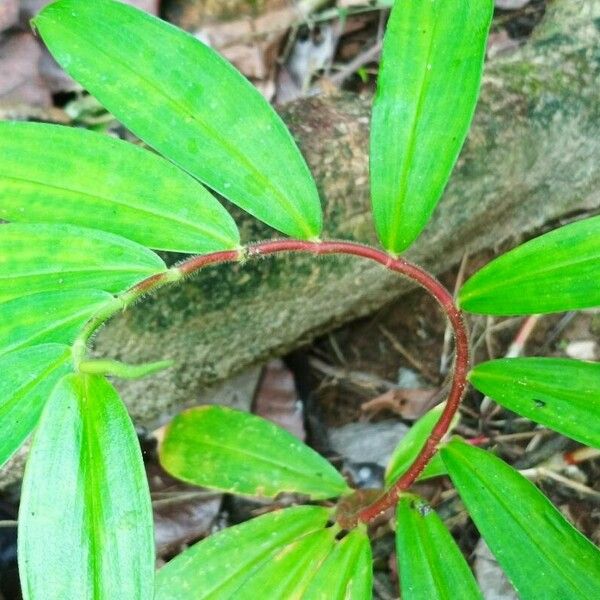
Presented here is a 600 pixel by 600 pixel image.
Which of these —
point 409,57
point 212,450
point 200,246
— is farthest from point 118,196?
point 212,450

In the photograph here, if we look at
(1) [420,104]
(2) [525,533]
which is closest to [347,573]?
(2) [525,533]

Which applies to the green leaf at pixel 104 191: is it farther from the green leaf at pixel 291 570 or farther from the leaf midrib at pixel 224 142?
the green leaf at pixel 291 570

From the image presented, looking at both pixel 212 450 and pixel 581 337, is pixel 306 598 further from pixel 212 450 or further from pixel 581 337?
pixel 581 337

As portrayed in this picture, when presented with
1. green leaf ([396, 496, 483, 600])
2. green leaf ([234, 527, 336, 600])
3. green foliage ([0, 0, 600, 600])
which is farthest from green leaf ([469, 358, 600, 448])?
green leaf ([234, 527, 336, 600])

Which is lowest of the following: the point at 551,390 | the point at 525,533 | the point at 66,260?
the point at 525,533

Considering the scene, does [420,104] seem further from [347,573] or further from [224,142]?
[347,573]

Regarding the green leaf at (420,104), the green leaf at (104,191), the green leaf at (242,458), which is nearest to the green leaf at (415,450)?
the green leaf at (242,458)
